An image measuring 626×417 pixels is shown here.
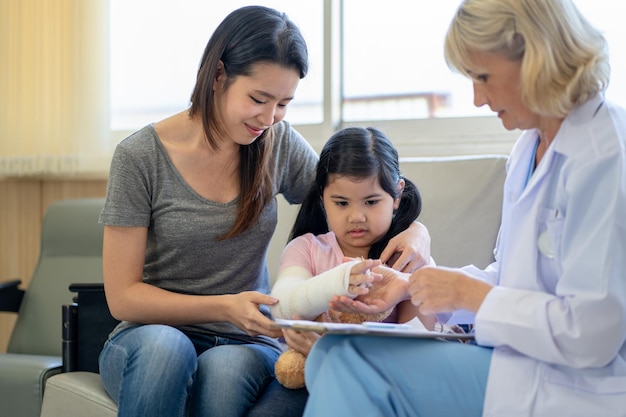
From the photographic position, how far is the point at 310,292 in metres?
1.49

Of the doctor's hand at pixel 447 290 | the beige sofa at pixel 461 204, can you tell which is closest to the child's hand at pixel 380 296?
the doctor's hand at pixel 447 290

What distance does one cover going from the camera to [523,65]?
4.03 ft

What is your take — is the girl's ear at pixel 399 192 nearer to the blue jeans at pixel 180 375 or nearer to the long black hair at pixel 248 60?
the long black hair at pixel 248 60

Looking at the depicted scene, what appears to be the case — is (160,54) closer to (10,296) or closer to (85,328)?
(10,296)

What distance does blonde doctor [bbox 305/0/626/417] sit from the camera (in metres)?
1.16

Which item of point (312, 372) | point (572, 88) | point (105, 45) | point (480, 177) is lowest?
point (312, 372)

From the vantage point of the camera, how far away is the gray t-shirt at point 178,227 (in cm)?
169

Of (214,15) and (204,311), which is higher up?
(214,15)

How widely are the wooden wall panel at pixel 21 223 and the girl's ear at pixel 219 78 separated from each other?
5.00ft

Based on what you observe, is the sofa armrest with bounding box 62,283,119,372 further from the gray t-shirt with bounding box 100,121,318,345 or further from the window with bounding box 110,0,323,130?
the window with bounding box 110,0,323,130

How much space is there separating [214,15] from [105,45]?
0.39 m

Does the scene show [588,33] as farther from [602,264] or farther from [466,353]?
[466,353]

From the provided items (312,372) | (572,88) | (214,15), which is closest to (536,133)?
(572,88)

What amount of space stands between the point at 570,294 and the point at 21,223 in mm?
2391
